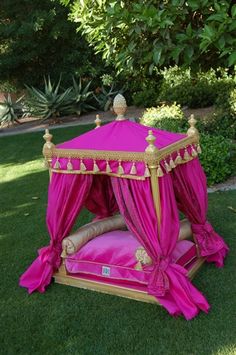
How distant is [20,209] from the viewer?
6.70 meters

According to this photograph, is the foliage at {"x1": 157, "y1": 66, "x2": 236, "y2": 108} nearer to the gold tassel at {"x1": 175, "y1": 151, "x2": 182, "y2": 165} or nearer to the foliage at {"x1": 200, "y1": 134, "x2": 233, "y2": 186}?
the foliage at {"x1": 200, "y1": 134, "x2": 233, "y2": 186}

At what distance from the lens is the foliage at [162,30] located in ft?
13.8

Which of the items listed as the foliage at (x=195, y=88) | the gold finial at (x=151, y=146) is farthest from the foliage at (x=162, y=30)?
the foliage at (x=195, y=88)

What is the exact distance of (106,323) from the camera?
366cm

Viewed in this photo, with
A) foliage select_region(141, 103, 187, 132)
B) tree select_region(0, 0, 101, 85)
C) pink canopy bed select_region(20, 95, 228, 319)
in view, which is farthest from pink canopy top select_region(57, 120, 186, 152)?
tree select_region(0, 0, 101, 85)

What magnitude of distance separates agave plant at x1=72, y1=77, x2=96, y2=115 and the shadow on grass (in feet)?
34.8

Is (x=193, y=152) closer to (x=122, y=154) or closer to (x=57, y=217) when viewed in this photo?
(x=122, y=154)

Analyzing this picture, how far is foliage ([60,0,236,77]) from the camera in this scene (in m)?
4.20

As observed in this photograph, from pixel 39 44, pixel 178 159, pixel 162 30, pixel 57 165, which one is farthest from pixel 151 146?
pixel 39 44

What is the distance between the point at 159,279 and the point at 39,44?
46.6 ft

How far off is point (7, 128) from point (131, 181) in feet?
40.0

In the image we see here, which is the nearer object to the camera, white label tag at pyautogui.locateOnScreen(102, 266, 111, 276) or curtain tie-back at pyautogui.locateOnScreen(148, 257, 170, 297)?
curtain tie-back at pyautogui.locateOnScreen(148, 257, 170, 297)

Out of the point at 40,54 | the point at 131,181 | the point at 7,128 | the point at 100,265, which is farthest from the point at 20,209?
the point at 40,54

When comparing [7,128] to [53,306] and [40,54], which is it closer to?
[40,54]
